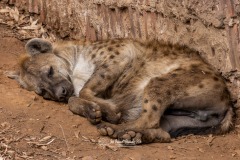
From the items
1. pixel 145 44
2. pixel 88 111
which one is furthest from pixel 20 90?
pixel 145 44

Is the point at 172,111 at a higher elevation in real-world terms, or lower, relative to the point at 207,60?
lower

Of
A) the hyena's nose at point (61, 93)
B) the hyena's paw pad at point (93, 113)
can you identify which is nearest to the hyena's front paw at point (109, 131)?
the hyena's paw pad at point (93, 113)

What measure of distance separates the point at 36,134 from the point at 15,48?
233 centimetres

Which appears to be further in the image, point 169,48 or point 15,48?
point 15,48

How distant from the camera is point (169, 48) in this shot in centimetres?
518

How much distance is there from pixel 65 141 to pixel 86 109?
21.5 inches

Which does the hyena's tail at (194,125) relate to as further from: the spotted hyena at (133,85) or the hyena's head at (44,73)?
the hyena's head at (44,73)

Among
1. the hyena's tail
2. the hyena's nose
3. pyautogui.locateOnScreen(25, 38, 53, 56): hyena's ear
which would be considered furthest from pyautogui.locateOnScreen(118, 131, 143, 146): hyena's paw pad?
pyautogui.locateOnScreen(25, 38, 53, 56): hyena's ear

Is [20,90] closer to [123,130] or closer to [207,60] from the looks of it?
[123,130]

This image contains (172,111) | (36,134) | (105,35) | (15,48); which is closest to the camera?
(36,134)

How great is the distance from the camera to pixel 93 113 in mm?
4602

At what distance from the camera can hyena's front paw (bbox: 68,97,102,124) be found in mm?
4586

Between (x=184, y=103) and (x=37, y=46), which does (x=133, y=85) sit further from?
(x=37, y=46)

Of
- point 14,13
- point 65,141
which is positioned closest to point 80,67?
point 65,141
